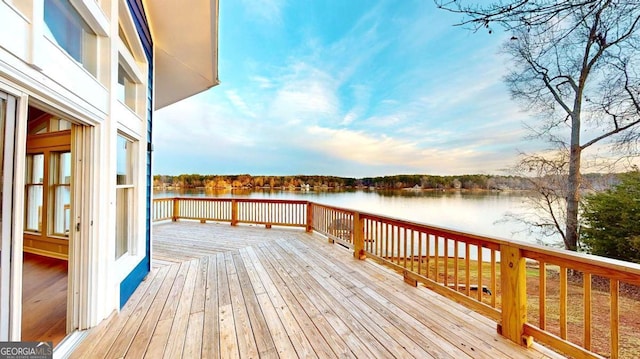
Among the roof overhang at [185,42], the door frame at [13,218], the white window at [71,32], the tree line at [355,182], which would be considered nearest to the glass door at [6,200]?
the door frame at [13,218]

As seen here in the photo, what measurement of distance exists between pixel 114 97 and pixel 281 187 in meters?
15.4

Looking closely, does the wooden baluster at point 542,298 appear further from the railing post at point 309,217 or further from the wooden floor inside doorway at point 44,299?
the railing post at point 309,217

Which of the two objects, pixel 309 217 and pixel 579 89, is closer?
pixel 579 89

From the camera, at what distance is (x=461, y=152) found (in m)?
10.8

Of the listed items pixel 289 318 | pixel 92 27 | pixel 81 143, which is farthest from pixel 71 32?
pixel 289 318

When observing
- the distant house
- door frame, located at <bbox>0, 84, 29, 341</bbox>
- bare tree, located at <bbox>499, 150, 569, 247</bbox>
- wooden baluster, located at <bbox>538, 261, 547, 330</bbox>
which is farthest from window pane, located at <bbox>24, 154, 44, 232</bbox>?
bare tree, located at <bbox>499, 150, 569, 247</bbox>

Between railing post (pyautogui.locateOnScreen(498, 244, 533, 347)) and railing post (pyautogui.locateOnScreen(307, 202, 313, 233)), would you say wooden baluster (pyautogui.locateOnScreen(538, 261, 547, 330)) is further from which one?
railing post (pyautogui.locateOnScreen(307, 202, 313, 233))

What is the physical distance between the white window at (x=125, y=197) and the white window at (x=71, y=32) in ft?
2.81

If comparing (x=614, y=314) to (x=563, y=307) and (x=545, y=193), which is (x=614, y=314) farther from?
(x=545, y=193)

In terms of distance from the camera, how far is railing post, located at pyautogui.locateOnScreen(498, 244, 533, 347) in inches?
75.7

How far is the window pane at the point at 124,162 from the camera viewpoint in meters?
2.66

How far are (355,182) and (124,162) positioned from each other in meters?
18.3

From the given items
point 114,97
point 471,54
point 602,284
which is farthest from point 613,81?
point 114,97

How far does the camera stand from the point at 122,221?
2.82 m
